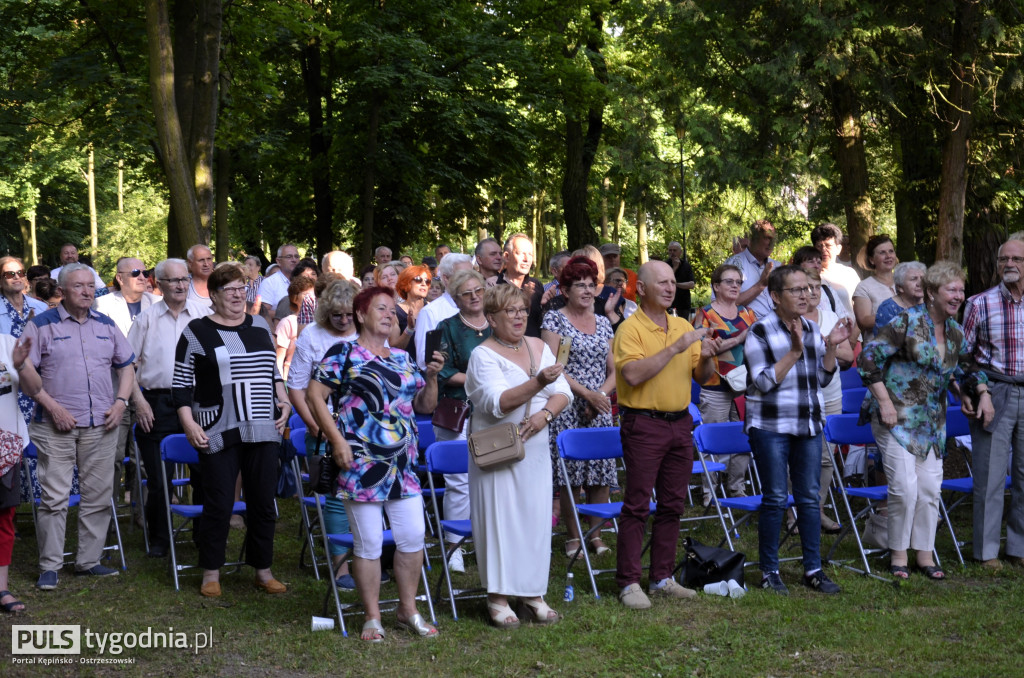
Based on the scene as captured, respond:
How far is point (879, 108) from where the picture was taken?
14.8 metres

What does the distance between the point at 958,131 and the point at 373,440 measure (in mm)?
10211

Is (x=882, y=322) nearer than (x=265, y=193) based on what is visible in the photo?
Yes

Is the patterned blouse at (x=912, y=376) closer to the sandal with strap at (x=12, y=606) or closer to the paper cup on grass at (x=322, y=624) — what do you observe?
the paper cup on grass at (x=322, y=624)

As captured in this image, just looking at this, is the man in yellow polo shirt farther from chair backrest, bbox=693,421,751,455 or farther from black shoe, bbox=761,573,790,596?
chair backrest, bbox=693,421,751,455

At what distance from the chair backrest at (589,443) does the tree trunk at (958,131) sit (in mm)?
7871

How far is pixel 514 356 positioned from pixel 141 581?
304 centimetres

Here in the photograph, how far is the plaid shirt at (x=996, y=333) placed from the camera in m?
7.23

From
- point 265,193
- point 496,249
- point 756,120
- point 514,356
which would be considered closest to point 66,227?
point 265,193

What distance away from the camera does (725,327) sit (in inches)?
330

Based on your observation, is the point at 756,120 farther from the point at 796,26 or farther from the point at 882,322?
the point at 882,322

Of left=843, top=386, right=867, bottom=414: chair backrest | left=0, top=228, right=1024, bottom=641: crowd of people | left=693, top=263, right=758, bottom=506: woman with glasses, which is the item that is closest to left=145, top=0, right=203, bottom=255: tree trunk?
left=0, top=228, right=1024, bottom=641: crowd of people

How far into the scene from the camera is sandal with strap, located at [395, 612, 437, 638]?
5855 mm

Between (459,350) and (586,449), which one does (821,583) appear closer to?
(586,449)

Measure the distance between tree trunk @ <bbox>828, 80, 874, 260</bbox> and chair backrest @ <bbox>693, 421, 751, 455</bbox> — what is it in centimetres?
791
